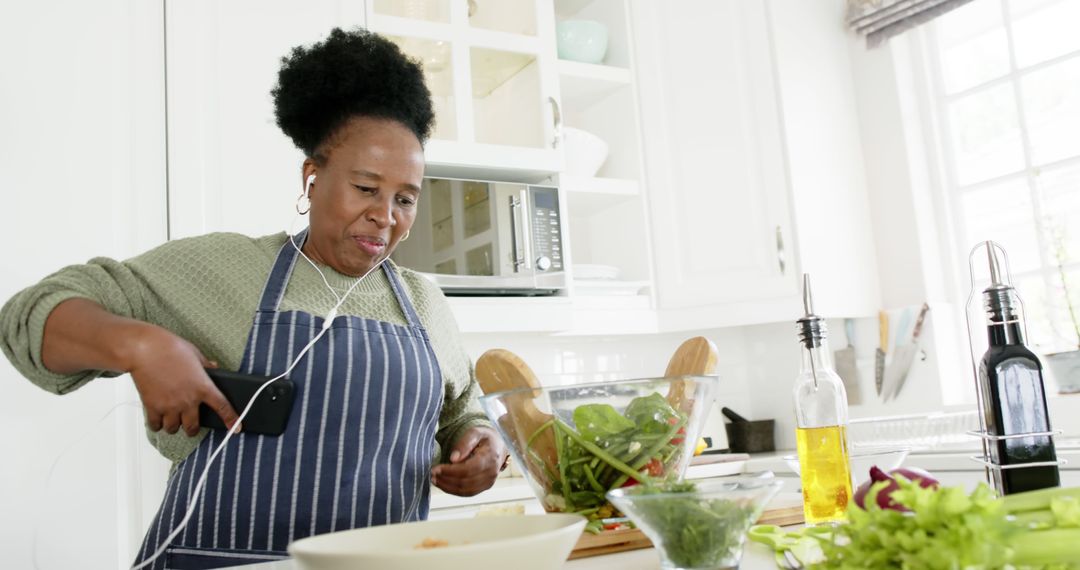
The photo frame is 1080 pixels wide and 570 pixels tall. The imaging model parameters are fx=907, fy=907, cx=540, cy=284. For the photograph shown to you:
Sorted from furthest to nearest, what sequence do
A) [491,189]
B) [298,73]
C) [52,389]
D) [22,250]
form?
[491,189], [22,250], [298,73], [52,389]

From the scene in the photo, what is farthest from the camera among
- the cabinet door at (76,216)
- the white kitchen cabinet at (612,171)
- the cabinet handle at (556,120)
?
the white kitchen cabinet at (612,171)

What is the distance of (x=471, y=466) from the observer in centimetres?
125

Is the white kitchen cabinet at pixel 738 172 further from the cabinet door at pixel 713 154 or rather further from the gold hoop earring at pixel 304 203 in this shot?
the gold hoop earring at pixel 304 203

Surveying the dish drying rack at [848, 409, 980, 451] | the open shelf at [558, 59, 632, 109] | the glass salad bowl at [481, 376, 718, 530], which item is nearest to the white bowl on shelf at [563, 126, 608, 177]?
the open shelf at [558, 59, 632, 109]

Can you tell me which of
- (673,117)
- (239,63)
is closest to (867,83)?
(673,117)

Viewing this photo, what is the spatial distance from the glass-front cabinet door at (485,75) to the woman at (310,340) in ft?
3.24

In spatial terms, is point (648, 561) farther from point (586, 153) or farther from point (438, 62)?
point (586, 153)

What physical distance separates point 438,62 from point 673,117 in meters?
0.80

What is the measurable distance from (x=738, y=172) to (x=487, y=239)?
846mm

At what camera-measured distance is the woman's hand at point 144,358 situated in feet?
3.21

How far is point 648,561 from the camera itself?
796 millimetres

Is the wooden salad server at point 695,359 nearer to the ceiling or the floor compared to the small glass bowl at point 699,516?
nearer to the ceiling

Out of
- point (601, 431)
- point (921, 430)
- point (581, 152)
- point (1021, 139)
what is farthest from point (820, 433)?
point (1021, 139)

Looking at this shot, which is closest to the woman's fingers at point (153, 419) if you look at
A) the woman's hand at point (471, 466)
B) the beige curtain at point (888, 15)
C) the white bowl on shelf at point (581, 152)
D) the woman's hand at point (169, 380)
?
the woman's hand at point (169, 380)
